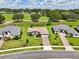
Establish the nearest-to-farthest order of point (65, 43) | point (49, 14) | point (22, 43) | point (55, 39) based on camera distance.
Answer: point (22, 43)
point (65, 43)
point (55, 39)
point (49, 14)

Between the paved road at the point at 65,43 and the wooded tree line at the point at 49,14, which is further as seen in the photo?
the wooded tree line at the point at 49,14

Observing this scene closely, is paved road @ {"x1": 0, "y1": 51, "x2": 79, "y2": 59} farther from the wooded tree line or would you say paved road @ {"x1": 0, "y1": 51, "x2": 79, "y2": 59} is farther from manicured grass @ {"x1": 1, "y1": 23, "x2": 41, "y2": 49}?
the wooded tree line

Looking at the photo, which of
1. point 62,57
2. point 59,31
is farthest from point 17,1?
point 62,57

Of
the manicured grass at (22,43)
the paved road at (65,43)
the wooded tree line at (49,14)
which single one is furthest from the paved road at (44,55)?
the wooded tree line at (49,14)

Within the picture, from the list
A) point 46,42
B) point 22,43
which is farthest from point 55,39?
point 22,43

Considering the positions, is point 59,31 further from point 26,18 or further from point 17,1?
point 17,1

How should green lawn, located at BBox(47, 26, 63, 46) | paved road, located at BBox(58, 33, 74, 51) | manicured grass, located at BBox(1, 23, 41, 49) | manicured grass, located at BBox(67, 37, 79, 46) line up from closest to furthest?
paved road, located at BBox(58, 33, 74, 51) → manicured grass, located at BBox(1, 23, 41, 49) → manicured grass, located at BBox(67, 37, 79, 46) → green lawn, located at BBox(47, 26, 63, 46)

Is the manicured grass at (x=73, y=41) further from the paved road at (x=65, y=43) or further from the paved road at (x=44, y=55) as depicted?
the paved road at (x=44, y=55)

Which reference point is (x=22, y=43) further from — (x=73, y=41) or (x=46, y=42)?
(x=73, y=41)

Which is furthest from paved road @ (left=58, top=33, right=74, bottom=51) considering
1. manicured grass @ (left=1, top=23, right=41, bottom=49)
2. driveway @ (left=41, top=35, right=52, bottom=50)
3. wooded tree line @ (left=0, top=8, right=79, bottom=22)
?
wooded tree line @ (left=0, top=8, right=79, bottom=22)

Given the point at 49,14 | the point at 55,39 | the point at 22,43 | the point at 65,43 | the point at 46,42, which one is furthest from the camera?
the point at 49,14

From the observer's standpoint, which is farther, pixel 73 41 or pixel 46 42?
pixel 73 41
